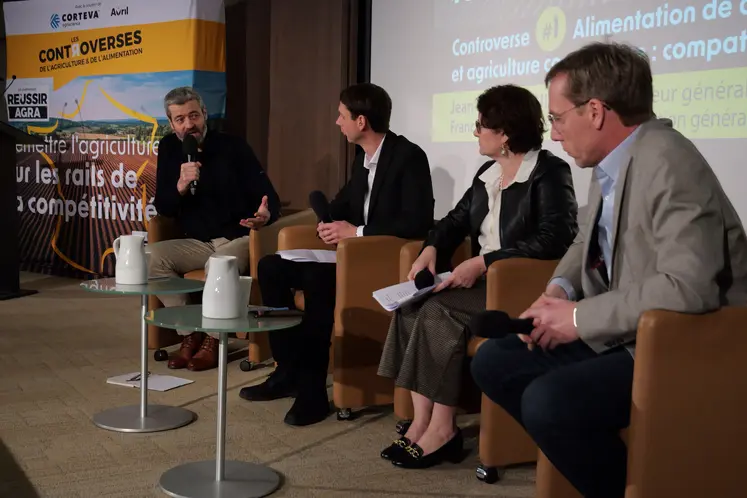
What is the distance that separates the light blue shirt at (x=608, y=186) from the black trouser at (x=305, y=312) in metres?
1.41

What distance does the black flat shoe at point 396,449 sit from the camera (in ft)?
8.95

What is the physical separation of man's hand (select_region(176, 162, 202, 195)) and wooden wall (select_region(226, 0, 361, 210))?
1.26 meters

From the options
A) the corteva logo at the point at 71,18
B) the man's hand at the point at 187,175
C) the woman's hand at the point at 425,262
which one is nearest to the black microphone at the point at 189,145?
the man's hand at the point at 187,175

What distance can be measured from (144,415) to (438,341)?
115cm

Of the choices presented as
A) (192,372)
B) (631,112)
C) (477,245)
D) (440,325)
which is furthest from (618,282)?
(192,372)

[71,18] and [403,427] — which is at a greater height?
[71,18]

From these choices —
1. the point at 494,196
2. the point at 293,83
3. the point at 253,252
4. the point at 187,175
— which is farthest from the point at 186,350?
the point at 293,83

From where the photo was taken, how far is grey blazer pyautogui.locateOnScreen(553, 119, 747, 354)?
175 cm

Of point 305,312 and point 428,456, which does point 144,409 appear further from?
point 428,456

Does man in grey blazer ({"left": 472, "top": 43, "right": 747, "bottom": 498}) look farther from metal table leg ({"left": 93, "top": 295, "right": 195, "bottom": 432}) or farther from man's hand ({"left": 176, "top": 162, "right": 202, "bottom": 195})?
man's hand ({"left": 176, "top": 162, "right": 202, "bottom": 195})

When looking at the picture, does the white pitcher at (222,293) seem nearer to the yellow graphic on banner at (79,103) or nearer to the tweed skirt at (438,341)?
the tweed skirt at (438,341)

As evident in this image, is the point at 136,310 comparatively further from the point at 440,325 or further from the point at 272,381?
the point at 440,325

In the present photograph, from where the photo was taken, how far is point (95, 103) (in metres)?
6.07

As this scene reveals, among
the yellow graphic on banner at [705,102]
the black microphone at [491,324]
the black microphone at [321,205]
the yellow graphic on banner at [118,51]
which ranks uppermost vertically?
the yellow graphic on banner at [118,51]
